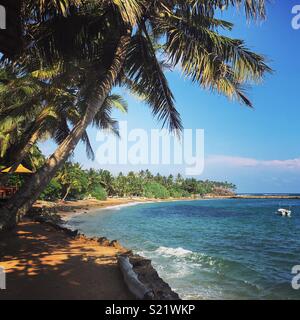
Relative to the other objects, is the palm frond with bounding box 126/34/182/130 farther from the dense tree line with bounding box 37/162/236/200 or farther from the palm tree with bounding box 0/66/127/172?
the dense tree line with bounding box 37/162/236/200

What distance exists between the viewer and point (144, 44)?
8406 mm

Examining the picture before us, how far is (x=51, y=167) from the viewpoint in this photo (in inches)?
256

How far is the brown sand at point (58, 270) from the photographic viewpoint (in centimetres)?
572

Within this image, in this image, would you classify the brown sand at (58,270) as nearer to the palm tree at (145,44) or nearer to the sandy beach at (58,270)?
the sandy beach at (58,270)

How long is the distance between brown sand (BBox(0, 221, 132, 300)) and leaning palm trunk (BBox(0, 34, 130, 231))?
1.18 meters

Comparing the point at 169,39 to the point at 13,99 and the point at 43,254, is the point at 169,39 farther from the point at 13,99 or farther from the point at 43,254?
the point at 13,99

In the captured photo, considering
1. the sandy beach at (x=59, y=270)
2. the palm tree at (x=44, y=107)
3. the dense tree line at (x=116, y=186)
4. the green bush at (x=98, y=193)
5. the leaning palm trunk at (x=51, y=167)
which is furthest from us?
the green bush at (x=98, y=193)

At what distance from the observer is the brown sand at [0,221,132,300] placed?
18.8ft

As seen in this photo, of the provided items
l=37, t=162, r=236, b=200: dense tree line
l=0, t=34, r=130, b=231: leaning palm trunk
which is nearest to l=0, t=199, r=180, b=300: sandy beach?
l=0, t=34, r=130, b=231: leaning palm trunk

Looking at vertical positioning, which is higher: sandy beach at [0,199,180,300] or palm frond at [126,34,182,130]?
palm frond at [126,34,182,130]

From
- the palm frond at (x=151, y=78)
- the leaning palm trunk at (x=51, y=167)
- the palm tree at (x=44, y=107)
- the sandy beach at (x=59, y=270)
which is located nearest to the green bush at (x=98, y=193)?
the palm tree at (x=44, y=107)

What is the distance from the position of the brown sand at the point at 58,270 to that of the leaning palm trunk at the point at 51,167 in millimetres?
1184
